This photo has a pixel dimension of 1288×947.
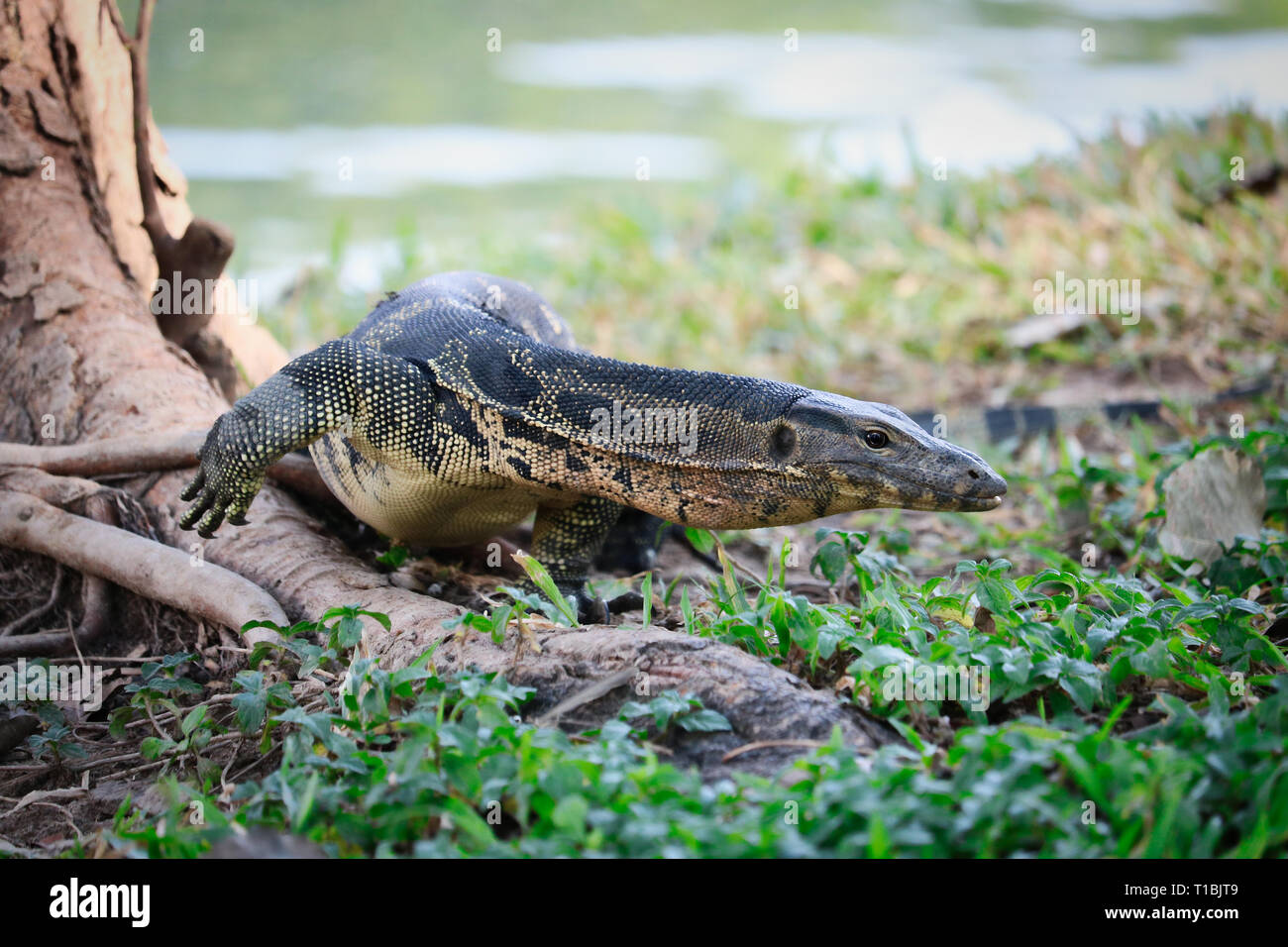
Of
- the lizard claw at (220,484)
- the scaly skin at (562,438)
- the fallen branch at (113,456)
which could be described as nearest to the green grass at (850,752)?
the scaly skin at (562,438)

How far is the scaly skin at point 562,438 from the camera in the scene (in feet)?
11.1

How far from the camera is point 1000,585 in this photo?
3221mm

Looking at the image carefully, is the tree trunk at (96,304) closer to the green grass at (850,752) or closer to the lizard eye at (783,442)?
the green grass at (850,752)

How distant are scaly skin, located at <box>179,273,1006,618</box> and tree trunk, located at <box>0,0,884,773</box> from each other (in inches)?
12.9

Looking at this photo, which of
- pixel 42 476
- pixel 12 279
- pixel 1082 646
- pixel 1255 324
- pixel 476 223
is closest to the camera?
pixel 1082 646

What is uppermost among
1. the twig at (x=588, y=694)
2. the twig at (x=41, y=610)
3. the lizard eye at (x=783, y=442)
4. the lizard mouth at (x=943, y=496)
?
the lizard eye at (x=783, y=442)

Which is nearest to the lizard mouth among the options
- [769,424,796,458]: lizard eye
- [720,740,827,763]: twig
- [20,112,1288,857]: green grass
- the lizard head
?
the lizard head

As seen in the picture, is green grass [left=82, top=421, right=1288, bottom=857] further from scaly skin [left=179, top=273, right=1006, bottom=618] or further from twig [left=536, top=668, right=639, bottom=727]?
scaly skin [left=179, top=273, right=1006, bottom=618]

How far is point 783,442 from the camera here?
11.4ft

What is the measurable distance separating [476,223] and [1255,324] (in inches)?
267

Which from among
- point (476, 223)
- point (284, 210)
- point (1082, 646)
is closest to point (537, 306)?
point (1082, 646)

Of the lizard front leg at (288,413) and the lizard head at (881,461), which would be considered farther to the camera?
the lizard front leg at (288,413)
